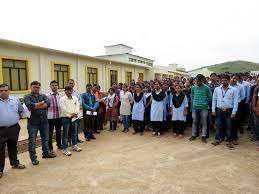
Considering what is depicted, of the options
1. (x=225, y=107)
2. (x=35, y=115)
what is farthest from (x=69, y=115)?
(x=225, y=107)

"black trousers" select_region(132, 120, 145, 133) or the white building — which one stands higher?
the white building

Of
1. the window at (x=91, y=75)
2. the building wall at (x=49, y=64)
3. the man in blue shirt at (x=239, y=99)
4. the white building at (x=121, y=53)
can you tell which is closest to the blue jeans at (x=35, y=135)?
the man in blue shirt at (x=239, y=99)

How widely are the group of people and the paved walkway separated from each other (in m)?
0.45

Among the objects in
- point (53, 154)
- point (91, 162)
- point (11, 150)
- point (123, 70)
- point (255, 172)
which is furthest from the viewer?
point (123, 70)

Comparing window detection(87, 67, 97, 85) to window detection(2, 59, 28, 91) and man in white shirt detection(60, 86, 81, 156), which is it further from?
man in white shirt detection(60, 86, 81, 156)

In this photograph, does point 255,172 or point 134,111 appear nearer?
point 255,172

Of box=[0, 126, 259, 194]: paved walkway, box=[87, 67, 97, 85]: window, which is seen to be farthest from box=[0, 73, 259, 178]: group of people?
box=[87, 67, 97, 85]: window

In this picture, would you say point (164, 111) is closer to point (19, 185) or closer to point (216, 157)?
point (216, 157)

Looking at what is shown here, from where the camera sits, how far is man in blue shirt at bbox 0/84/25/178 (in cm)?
414

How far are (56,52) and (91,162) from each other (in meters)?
9.86

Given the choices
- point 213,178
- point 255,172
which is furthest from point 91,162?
point 255,172

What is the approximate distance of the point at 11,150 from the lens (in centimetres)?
440

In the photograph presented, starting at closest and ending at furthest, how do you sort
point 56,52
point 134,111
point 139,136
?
point 139,136, point 134,111, point 56,52

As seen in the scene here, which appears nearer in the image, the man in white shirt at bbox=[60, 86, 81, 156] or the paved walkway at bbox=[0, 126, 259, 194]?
the paved walkway at bbox=[0, 126, 259, 194]
